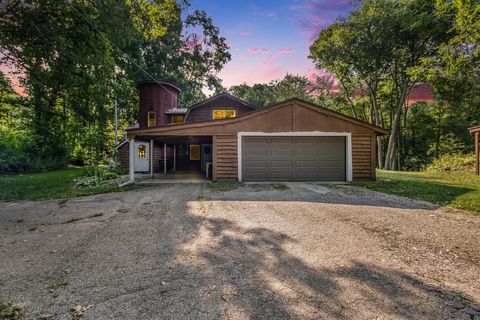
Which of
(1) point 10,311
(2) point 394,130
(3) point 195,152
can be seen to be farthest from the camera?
(2) point 394,130

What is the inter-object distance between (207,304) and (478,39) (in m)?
13.0

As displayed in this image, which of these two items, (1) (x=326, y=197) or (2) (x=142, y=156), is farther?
(2) (x=142, y=156)

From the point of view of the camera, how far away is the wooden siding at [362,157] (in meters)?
10.9

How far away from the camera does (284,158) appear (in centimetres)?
1077

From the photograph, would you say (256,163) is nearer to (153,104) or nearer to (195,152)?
(195,152)

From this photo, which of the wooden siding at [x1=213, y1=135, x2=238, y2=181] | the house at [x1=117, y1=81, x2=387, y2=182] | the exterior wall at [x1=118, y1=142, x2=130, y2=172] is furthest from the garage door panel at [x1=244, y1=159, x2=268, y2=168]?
the exterior wall at [x1=118, y1=142, x2=130, y2=172]

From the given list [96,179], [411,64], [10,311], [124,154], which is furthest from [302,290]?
[411,64]

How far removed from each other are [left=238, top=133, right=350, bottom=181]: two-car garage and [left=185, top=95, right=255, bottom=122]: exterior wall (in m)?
6.29

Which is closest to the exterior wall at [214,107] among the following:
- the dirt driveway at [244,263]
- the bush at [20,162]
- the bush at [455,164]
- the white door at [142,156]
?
the white door at [142,156]

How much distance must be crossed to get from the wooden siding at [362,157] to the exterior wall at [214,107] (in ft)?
25.8

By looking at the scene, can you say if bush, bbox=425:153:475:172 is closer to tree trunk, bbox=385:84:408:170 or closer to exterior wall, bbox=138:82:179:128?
tree trunk, bbox=385:84:408:170

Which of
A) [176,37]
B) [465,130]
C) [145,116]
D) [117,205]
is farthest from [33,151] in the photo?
[465,130]

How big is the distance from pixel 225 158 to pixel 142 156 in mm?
9438

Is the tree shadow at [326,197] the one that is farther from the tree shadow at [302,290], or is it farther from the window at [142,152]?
the window at [142,152]
